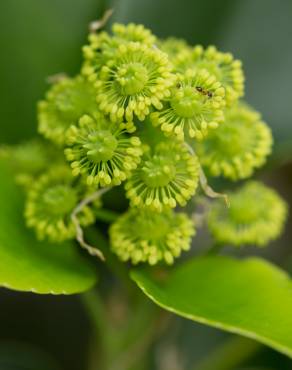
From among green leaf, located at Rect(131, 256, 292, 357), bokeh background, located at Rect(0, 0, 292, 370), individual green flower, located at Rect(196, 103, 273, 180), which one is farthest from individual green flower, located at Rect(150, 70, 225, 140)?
bokeh background, located at Rect(0, 0, 292, 370)

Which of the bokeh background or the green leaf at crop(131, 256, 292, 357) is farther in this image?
the bokeh background

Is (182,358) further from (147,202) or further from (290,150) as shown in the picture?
(147,202)

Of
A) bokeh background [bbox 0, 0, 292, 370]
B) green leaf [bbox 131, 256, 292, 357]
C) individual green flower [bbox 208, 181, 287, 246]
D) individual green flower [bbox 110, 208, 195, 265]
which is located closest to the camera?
green leaf [bbox 131, 256, 292, 357]

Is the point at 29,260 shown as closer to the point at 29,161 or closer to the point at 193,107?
the point at 29,161

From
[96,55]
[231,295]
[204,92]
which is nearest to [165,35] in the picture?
[96,55]

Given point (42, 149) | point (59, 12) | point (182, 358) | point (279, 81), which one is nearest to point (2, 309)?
point (182, 358)

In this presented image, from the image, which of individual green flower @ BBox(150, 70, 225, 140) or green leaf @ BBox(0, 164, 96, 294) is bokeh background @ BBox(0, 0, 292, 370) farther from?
individual green flower @ BBox(150, 70, 225, 140)

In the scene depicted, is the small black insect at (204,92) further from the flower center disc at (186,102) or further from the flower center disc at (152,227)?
the flower center disc at (152,227)

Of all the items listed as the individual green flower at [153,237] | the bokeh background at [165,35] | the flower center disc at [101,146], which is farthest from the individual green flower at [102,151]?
the bokeh background at [165,35]
